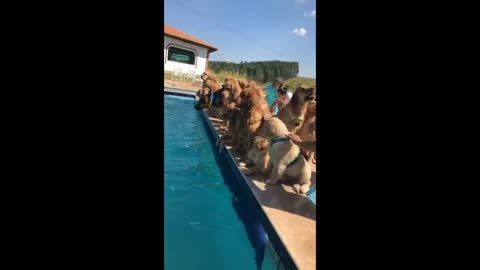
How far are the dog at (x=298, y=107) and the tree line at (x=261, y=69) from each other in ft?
51.7

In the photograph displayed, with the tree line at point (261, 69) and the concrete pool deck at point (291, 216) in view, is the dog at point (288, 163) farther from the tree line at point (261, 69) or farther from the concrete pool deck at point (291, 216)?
the tree line at point (261, 69)

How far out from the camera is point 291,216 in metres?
3.57

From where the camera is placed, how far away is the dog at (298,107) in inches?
219

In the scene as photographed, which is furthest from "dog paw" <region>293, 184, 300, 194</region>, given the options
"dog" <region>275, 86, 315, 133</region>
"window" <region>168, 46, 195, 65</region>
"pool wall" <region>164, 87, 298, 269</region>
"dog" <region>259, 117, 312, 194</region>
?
"window" <region>168, 46, 195, 65</region>

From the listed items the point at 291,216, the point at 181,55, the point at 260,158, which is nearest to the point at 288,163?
the point at 260,158

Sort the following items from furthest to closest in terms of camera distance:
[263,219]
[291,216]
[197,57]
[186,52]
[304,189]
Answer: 1. [197,57]
2. [186,52]
3. [304,189]
4. [263,219]
5. [291,216]

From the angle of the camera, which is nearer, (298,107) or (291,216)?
(291,216)

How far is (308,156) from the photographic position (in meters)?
5.14

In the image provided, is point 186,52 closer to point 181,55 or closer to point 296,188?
point 181,55

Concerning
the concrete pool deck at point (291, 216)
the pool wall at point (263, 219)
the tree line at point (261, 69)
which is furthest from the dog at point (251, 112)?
the tree line at point (261, 69)

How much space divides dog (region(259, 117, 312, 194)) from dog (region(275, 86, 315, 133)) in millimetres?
1253

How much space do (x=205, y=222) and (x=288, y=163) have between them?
1365 millimetres
